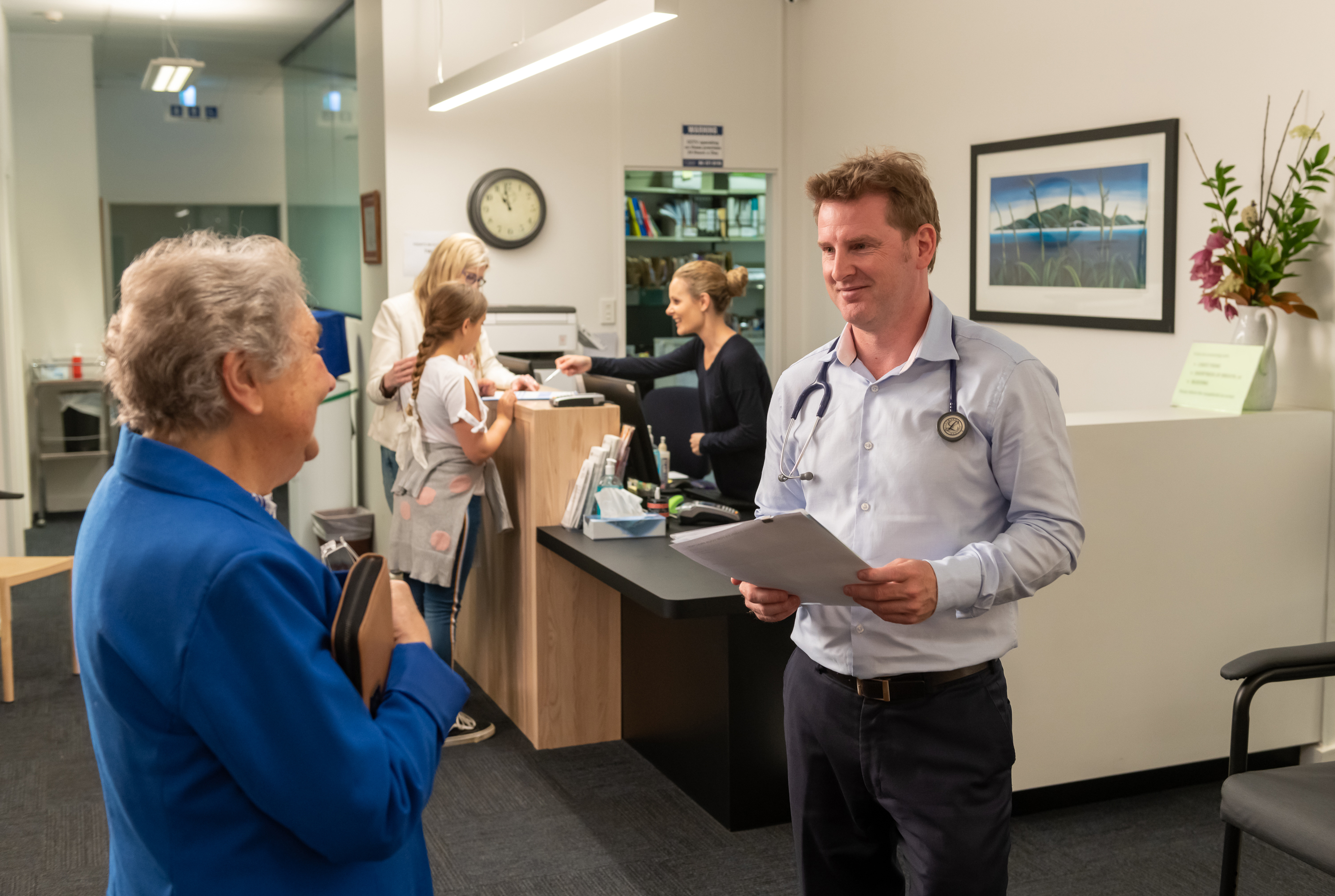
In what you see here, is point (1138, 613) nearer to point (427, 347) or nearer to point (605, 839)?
point (605, 839)

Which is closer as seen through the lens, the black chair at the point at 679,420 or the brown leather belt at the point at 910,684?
the brown leather belt at the point at 910,684

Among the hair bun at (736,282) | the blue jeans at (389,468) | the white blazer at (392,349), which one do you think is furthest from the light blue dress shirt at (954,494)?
the blue jeans at (389,468)

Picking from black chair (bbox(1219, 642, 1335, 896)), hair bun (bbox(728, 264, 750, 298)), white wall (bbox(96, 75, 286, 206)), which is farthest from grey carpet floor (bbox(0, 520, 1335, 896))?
white wall (bbox(96, 75, 286, 206))

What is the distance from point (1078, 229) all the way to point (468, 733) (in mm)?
3046

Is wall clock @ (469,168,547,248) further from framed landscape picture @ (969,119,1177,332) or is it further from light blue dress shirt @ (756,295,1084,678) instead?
light blue dress shirt @ (756,295,1084,678)

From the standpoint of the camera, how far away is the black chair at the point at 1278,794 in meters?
2.02

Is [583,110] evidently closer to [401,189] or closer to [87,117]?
[401,189]

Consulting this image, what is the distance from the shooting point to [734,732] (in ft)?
10.3

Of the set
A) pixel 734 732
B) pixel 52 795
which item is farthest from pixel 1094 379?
pixel 52 795

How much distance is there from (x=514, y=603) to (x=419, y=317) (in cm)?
156

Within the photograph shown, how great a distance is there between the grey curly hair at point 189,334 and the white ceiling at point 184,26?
22.2ft

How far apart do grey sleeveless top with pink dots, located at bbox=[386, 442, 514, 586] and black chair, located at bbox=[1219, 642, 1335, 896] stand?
2.36m

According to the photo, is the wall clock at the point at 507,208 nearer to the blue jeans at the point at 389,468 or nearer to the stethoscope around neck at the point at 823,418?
the blue jeans at the point at 389,468

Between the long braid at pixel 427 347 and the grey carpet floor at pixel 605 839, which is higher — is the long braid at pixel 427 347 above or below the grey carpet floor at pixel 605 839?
above
